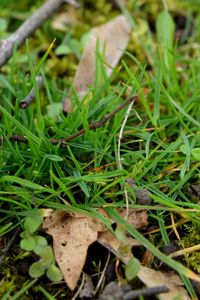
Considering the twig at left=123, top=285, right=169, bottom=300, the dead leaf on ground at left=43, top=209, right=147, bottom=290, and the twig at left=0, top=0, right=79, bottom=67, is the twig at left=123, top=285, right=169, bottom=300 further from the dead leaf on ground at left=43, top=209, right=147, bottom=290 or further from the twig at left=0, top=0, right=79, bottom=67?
the twig at left=0, top=0, right=79, bottom=67

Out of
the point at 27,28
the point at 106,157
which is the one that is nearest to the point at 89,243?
the point at 106,157

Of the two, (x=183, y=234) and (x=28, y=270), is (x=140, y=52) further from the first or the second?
(x=28, y=270)

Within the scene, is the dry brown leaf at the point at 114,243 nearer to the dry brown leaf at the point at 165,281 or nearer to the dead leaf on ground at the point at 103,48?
the dry brown leaf at the point at 165,281

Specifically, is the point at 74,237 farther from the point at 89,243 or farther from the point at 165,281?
the point at 165,281

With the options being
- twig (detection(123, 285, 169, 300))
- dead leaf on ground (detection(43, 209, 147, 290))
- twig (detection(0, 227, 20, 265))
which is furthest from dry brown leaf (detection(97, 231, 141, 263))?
twig (detection(0, 227, 20, 265))

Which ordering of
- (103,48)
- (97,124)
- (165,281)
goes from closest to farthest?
(165,281) < (97,124) < (103,48)

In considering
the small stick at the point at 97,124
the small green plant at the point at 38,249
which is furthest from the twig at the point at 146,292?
the small stick at the point at 97,124

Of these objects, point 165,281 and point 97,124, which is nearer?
point 165,281
